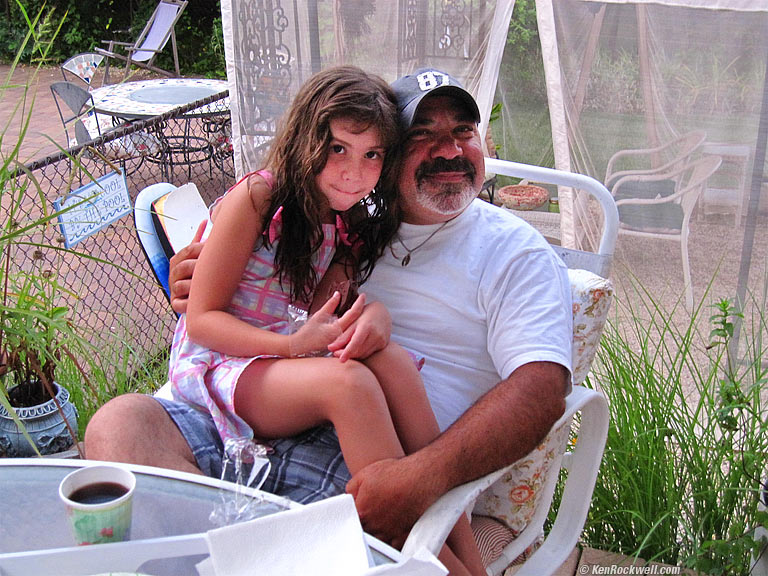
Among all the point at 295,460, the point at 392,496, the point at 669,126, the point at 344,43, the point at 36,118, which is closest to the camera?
the point at 392,496

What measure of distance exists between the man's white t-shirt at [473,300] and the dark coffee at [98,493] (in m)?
0.79

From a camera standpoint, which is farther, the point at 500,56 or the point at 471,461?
the point at 500,56

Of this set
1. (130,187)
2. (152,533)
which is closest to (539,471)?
(152,533)

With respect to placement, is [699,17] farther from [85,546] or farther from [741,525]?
[85,546]

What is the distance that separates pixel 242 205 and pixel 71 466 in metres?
0.63

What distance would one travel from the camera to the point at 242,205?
5.35 ft

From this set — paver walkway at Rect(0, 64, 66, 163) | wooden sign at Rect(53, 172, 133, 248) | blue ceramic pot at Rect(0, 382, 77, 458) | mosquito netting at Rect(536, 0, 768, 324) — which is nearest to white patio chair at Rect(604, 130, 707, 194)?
mosquito netting at Rect(536, 0, 768, 324)

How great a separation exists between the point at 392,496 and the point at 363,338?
299 millimetres

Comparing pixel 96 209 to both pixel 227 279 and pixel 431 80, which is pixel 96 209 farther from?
pixel 431 80

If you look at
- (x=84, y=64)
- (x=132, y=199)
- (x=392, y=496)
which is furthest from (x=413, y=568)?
(x=84, y=64)

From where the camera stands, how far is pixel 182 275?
182 cm

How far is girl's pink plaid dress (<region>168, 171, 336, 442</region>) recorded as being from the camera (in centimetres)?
155

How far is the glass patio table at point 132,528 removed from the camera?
1011mm

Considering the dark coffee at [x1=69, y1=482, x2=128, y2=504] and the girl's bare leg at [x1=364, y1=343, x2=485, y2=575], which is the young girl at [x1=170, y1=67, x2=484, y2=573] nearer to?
the girl's bare leg at [x1=364, y1=343, x2=485, y2=575]
